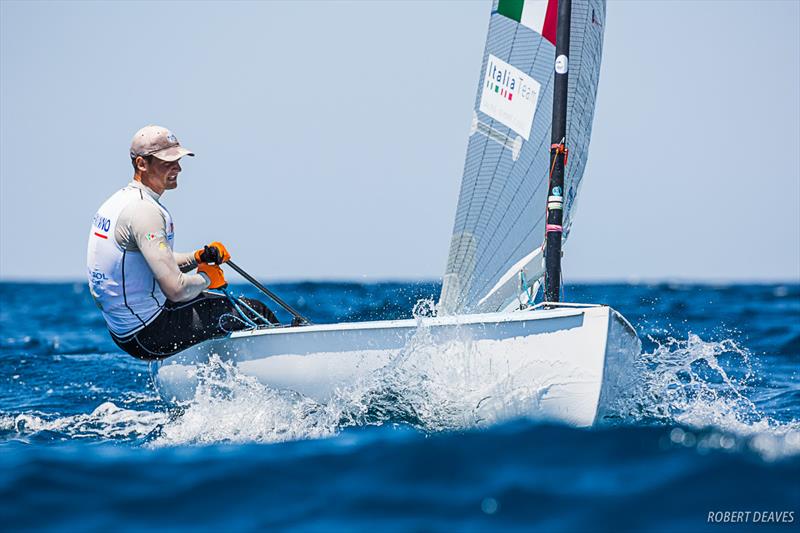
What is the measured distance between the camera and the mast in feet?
14.5

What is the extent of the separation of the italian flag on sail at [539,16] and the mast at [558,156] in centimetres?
32

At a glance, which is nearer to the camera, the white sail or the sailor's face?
the sailor's face

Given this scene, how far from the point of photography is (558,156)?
4.48 meters

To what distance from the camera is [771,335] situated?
30.1ft

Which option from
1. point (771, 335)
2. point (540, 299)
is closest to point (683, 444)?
point (540, 299)

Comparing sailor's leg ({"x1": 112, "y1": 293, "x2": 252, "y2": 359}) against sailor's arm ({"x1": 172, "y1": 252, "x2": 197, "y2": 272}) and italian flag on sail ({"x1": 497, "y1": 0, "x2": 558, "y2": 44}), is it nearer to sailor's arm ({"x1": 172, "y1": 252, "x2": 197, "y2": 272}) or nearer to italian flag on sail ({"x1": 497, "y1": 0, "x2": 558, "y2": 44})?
sailor's arm ({"x1": 172, "y1": 252, "x2": 197, "y2": 272})

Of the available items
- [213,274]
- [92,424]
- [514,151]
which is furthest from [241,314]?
[514,151]

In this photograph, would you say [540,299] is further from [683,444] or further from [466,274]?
[683,444]

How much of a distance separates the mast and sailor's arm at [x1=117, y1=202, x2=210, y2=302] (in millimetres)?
1900

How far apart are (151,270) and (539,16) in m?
2.63

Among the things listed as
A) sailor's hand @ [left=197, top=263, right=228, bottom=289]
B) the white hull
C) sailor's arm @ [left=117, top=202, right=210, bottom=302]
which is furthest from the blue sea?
sailor's arm @ [left=117, top=202, right=210, bottom=302]

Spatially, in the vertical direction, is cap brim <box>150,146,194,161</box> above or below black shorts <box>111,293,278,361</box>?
above

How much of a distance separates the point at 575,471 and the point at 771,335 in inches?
284

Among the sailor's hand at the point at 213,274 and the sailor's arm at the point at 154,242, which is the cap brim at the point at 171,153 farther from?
the sailor's hand at the point at 213,274
